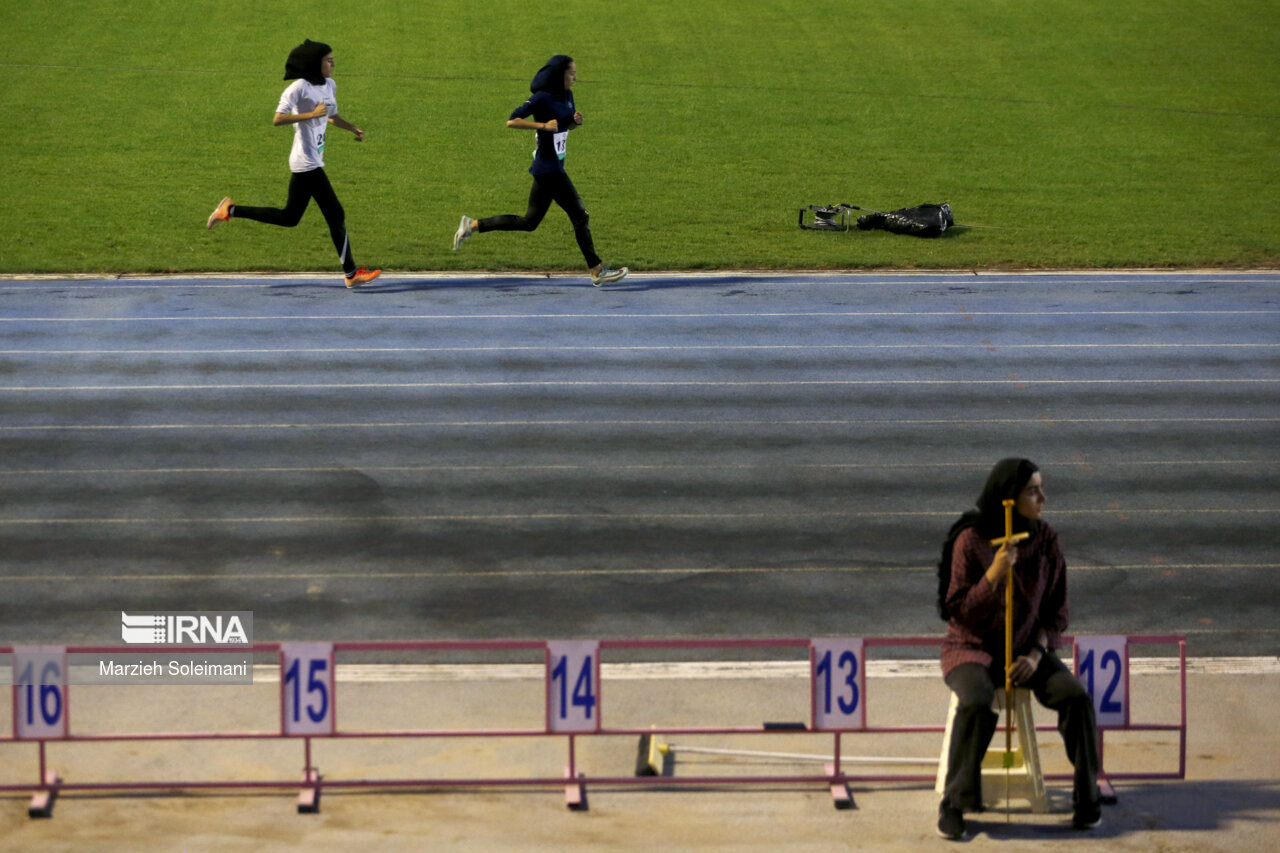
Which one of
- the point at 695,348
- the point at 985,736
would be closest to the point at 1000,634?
the point at 985,736

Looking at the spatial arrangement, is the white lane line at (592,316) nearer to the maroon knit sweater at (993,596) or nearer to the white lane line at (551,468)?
the white lane line at (551,468)

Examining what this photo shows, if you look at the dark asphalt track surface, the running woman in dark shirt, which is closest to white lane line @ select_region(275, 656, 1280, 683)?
the dark asphalt track surface

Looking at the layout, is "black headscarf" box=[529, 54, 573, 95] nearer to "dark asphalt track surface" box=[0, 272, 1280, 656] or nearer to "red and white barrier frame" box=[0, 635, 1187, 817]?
"dark asphalt track surface" box=[0, 272, 1280, 656]

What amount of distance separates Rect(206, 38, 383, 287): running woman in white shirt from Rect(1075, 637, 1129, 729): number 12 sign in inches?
380

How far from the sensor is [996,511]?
22.5 ft

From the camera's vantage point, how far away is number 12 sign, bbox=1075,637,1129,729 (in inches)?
280

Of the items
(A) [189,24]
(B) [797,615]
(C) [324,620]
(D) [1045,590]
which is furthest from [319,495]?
(A) [189,24]

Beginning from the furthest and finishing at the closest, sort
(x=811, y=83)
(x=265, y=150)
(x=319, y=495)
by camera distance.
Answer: (x=811, y=83)
(x=265, y=150)
(x=319, y=495)

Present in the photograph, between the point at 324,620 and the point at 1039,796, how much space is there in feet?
13.5

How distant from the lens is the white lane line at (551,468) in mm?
11531

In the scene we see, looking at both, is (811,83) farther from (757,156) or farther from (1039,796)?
(1039,796)

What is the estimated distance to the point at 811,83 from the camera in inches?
1216

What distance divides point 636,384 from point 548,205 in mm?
2953

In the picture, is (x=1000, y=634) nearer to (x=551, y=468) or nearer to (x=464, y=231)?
(x=551, y=468)
